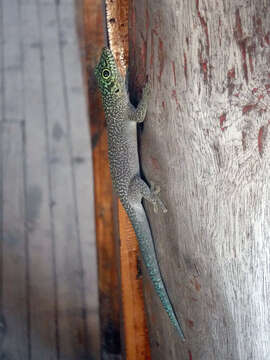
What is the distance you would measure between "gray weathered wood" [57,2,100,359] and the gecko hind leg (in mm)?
483

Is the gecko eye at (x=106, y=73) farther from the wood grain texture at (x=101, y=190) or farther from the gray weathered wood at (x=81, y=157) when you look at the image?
the gray weathered wood at (x=81, y=157)

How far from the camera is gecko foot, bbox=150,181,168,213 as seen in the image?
4.34ft

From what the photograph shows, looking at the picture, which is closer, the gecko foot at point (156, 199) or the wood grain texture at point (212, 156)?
the wood grain texture at point (212, 156)

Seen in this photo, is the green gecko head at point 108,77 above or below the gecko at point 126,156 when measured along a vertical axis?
above

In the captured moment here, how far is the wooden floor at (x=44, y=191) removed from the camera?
6.56 ft

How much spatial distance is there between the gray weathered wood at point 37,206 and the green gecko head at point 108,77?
0.43 meters

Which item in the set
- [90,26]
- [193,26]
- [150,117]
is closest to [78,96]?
[90,26]

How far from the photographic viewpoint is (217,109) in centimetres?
107

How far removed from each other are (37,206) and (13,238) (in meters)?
0.19

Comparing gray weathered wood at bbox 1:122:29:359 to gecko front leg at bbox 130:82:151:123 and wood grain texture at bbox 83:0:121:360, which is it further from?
gecko front leg at bbox 130:82:151:123

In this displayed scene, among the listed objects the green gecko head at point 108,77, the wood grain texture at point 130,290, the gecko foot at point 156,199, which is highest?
the green gecko head at point 108,77

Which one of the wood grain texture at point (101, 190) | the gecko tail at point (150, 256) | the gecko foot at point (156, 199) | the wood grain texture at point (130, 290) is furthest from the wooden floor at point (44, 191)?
the gecko foot at point (156, 199)

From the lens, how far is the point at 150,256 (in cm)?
144

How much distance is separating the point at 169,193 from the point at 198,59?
0.40 meters
